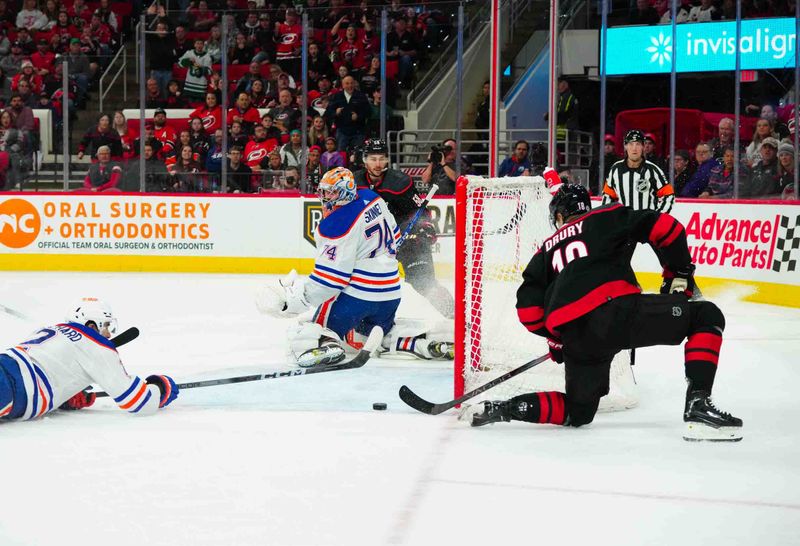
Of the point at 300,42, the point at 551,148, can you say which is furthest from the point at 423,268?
the point at 300,42

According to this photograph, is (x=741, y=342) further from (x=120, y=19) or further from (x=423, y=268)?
(x=120, y=19)

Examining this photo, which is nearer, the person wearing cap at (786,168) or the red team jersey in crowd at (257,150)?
the person wearing cap at (786,168)

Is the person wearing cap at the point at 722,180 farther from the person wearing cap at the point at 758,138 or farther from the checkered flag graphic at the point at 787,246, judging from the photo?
the checkered flag graphic at the point at 787,246

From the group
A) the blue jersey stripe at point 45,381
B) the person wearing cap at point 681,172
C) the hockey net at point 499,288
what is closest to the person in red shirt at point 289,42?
the person wearing cap at point 681,172

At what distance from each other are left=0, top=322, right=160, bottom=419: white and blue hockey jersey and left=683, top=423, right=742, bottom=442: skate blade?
1922 millimetres

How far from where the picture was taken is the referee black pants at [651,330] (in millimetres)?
3512

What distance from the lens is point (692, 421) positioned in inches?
140

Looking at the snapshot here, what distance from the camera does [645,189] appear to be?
5762 millimetres

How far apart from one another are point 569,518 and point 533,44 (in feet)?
29.3

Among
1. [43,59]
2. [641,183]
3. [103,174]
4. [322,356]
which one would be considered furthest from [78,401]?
[43,59]

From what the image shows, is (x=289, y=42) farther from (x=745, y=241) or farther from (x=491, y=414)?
(x=491, y=414)

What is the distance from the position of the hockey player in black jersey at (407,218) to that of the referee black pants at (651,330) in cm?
244

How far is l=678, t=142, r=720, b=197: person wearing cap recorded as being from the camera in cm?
862

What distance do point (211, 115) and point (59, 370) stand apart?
6436mm
